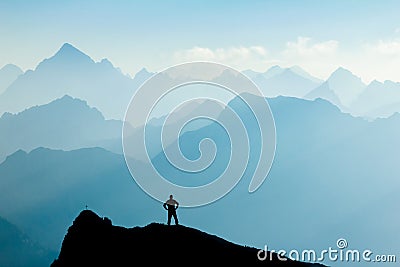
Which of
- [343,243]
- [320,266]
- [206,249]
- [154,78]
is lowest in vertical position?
[206,249]

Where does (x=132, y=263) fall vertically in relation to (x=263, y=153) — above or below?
below

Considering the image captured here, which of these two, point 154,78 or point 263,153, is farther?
point 263,153

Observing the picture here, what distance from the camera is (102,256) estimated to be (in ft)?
98.1

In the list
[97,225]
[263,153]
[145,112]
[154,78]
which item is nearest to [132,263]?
[97,225]

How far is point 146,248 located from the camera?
29922 millimetres

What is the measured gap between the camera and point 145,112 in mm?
29922

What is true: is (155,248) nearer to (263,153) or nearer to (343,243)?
(263,153)

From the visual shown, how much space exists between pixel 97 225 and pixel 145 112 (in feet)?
29.3

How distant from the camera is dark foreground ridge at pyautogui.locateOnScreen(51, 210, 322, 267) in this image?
95.9 feet

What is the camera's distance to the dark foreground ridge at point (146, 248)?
29234 mm

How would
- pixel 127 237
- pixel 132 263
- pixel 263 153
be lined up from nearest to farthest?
pixel 132 263 < pixel 127 237 < pixel 263 153

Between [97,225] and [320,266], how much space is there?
63.2 ft

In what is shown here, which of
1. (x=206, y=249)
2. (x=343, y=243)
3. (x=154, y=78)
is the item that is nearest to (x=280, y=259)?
(x=206, y=249)

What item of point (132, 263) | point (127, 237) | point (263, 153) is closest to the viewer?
point (132, 263)
